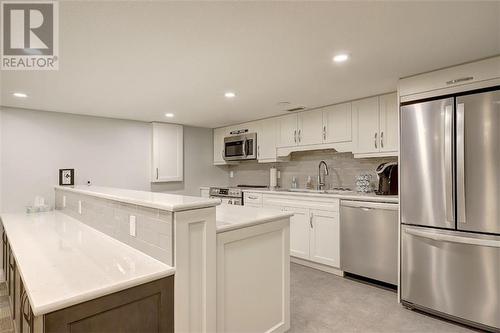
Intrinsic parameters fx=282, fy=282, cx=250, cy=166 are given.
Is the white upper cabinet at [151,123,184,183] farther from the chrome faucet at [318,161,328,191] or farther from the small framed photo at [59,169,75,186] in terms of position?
the chrome faucet at [318,161,328,191]

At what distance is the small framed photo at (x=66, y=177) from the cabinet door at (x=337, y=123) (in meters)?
3.47

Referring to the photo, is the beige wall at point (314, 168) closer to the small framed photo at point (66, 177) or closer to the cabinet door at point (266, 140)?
the cabinet door at point (266, 140)

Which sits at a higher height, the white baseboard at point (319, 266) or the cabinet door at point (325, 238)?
the cabinet door at point (325, 238)

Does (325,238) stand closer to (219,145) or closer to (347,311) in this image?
(347,311)

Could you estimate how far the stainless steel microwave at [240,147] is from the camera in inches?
191

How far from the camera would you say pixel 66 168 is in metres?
3.93

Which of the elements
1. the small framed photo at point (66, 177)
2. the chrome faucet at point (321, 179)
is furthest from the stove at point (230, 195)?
the small framed photo at point (66, 177)

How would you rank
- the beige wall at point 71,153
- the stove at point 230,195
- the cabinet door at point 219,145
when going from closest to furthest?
→ the beige wall at point 71,153 → the stove at point 230,195 → the cabinet door at point 219,145

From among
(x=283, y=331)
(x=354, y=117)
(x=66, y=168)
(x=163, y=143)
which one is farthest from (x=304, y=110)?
(x=66, y=168)

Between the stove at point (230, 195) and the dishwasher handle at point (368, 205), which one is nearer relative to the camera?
the dishwasher handle at point (368, 205)

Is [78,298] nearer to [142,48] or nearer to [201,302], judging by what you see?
[201,302]

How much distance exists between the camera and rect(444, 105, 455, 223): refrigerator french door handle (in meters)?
2.29

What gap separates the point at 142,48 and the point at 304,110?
2613 millimetres

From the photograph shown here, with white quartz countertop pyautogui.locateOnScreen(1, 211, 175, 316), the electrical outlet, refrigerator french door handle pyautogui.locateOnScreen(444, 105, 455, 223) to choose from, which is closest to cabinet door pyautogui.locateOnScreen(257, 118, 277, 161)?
refrigerator french door handle pyautogui.locateOnScreen(444, 105, 455, 223)
